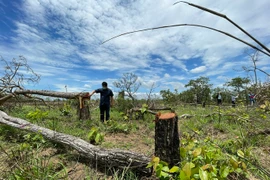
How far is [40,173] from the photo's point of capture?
244 cm

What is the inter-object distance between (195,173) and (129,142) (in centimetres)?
269

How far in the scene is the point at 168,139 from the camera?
2.53 m

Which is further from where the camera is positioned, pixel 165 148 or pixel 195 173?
pixel 165 148

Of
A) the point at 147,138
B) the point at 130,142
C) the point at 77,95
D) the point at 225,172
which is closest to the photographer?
the point at 225,172

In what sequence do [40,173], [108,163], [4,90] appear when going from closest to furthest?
[40,173] < [108,163] < [4,90]

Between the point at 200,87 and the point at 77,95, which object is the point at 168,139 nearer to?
the point at 77,95

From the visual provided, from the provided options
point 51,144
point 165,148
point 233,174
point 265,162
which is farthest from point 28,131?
point 265,162

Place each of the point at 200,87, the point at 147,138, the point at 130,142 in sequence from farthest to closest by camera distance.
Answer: the point at 200,87
the point at 147,138
the point at 130,142

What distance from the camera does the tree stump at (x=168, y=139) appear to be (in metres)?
2.53

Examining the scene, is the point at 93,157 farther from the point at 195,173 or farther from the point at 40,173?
the point at 195,173

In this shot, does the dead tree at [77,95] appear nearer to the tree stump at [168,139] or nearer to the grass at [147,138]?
the grass at [147,138]

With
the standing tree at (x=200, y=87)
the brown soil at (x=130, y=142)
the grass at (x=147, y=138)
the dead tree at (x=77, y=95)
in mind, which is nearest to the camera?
the grass at (x=147, y=138)

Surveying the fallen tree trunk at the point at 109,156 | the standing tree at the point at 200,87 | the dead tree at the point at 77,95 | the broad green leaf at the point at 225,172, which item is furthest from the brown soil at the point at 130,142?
the standing tree at the point at 200,87

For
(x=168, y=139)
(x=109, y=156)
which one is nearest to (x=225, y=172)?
(x=168, y=139)
